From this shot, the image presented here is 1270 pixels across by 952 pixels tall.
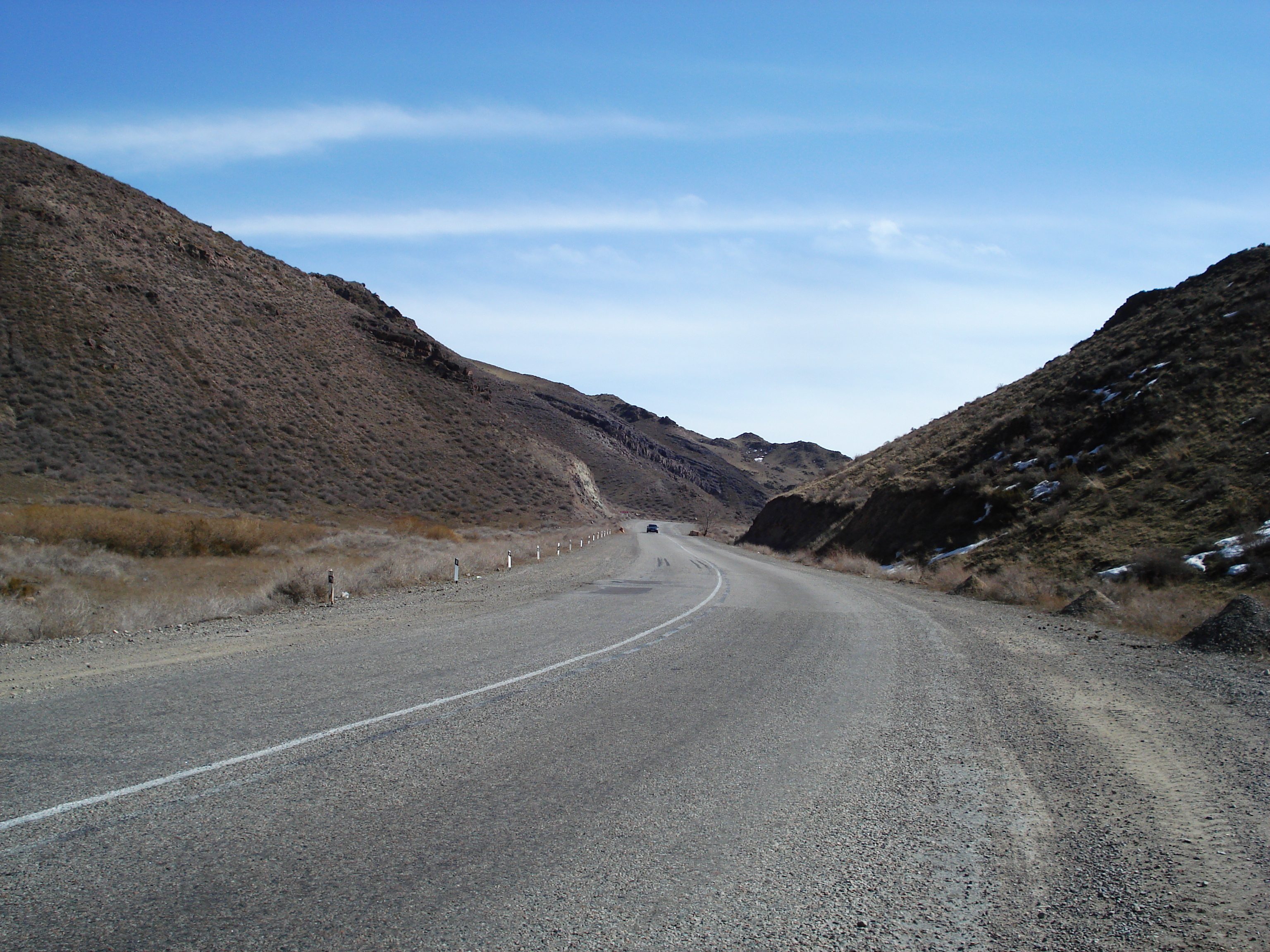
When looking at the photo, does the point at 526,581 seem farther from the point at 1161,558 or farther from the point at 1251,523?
the point at 1251,523

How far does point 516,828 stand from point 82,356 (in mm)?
47970

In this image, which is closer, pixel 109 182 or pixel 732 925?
pixel 732 925

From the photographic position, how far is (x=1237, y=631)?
10.5 m

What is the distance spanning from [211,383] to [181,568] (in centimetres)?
2531

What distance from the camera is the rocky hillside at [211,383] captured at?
127ft

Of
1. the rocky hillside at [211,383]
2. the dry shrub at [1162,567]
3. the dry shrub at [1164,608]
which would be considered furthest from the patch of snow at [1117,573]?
the rocky hillside at [211,383]

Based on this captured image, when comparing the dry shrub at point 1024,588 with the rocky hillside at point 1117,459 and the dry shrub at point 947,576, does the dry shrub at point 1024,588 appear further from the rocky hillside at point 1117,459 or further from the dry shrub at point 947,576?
the dry shrub at point 947,576

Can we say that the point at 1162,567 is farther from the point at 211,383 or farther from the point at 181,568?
the point at 211,383

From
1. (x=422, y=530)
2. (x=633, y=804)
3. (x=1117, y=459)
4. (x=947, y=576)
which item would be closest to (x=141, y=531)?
(x=422, y=530)

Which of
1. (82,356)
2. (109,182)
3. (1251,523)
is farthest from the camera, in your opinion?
(109,182)

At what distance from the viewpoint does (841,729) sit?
6.39m

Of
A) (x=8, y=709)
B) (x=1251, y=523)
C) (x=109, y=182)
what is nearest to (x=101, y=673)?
(x=8, y=709)

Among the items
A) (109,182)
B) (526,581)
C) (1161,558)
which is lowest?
(526,581)

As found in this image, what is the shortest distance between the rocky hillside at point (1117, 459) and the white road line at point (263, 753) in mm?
13810
